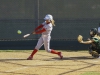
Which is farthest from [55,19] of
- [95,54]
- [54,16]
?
[95,54]

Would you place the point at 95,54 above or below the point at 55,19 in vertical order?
below

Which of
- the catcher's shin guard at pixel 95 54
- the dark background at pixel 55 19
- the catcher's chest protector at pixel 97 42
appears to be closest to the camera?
the catcher's chest protector at pixel 97 42

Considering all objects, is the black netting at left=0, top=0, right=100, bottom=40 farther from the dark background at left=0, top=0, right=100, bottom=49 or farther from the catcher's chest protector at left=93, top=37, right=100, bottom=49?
the catcher's chest protector at left=93, top=37, right=100, bottom=49

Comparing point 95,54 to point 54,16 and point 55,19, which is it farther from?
point 54,16

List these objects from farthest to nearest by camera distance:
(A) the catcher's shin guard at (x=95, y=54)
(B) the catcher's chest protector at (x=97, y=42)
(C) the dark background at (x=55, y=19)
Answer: (C) the dark background at (x=55, y=19) → (A) the catcher's shin guard at (x=95, y=54) → (B) the catcher's chest protector at (x=97, y=42)

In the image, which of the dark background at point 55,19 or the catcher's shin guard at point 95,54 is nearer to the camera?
the catcher's shin guard at point 95,54

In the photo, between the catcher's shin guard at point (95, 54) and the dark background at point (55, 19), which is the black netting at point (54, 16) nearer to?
the dark background at point (55, 19)

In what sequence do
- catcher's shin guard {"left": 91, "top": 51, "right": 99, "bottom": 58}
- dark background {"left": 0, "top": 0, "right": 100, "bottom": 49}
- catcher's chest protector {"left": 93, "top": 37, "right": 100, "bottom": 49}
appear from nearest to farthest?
1. catcher's chest protector {"left": 93, "top": 37, "right": 100, "bottom": 49}
2. catcher's shin guard {"left": 91, "top": 51, "right": 99, "bottom": 58}
3. dark background {"left": 0, "top": 0, "right": 100, "bottom": 49}

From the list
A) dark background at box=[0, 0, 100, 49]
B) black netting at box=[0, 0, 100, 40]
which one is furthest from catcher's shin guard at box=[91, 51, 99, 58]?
black netting at box=[0, 0, 100, 40]

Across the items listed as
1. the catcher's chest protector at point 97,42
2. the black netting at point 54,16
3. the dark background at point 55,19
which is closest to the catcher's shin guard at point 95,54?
the catcher's chest protector at point 97,42

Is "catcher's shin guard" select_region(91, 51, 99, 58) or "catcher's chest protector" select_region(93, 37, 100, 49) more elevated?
"catcher's chest protector" select_region(93, 37, 100, 49)

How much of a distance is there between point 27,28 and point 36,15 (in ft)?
2.28

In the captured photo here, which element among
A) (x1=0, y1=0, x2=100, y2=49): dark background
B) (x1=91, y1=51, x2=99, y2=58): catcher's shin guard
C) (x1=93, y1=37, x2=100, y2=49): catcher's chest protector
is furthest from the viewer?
(x1=0, y1=0, x2=100, y2=49): dark background

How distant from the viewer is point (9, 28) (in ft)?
49.3
